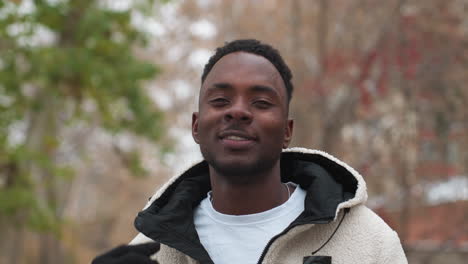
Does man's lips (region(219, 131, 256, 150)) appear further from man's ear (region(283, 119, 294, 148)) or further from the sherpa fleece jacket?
the sherpa fleece jacket

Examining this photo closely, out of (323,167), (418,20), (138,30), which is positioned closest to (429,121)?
(418,20)

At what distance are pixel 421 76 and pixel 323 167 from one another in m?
6.87

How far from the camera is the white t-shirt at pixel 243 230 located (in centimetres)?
254

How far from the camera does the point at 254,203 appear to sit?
8.70ft

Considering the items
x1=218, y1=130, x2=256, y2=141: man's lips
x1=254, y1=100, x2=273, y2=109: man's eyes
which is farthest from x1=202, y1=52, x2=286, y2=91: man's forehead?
x1=218, y1=130, x2=256, y2=141: man's lips

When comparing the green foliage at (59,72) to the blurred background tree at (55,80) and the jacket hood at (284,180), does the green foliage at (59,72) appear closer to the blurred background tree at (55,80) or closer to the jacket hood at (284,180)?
the blurred background tree at (55,80)

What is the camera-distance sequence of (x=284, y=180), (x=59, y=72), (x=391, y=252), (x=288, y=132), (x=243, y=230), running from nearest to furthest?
(x=391, y=252) → (x=243, y=230) → (x=288, y=132) → (x=284, y=180) → (x=59, y=72)

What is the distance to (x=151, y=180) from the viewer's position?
1337 inches

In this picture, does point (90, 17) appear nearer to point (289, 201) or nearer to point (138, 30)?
point (138, 30)

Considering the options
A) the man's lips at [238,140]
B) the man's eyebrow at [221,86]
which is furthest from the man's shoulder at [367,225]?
the man's eyebrow at [221,86]

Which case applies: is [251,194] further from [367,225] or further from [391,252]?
[391,252]

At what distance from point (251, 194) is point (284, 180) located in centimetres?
46

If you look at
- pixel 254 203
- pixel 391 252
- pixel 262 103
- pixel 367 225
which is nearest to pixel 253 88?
pixel 262 103

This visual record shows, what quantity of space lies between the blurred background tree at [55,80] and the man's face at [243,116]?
675 cm
